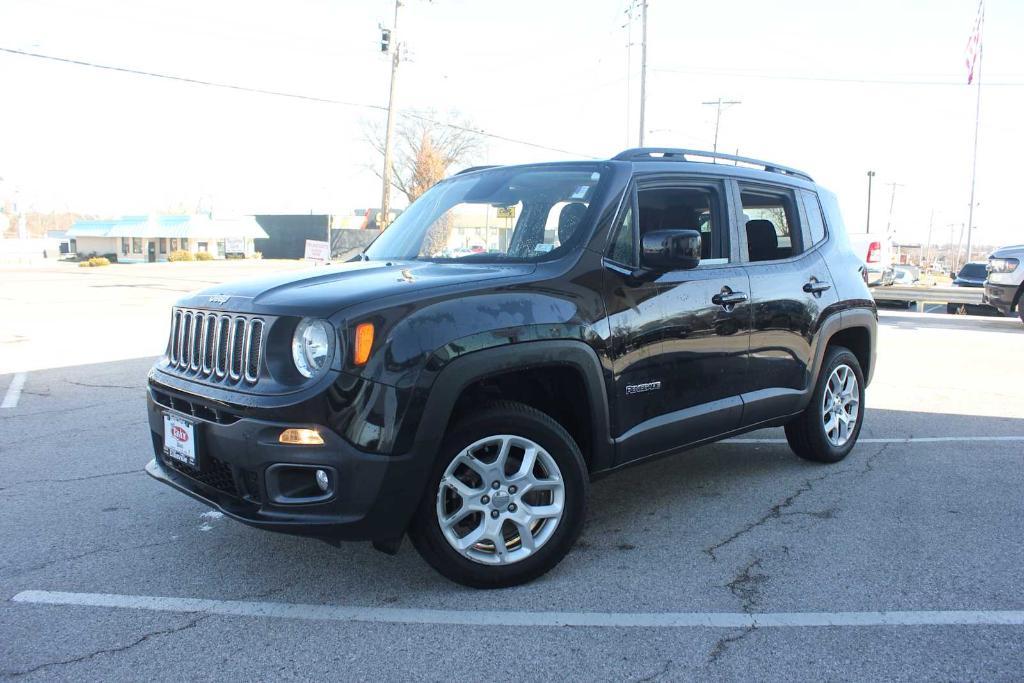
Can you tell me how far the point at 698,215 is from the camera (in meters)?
4.49

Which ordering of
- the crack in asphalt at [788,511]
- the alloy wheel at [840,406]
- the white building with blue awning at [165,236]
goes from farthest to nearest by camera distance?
the white building with blue awning at [165,236] < the alloy wheel at [840,406] < the crack in asphalt at [788,511]

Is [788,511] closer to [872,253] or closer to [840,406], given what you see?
[840,406]

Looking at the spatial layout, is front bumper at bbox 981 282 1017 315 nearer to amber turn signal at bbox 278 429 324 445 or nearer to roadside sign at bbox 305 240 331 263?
roadside sign at bbox 305 240 331 263

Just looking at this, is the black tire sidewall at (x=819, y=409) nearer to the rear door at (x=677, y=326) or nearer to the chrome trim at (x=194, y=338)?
the rear door at (x=677, y=326)

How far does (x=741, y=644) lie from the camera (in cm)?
303

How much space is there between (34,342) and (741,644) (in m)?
11.9

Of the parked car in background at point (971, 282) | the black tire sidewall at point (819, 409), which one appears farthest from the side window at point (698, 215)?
the parked car in background at point (971, 282)

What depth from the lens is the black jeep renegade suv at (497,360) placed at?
10.0ft

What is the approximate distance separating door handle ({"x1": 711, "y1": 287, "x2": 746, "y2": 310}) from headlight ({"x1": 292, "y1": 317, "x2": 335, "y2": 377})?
7.07ft

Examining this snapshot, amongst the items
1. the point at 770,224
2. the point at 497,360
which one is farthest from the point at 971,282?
the point at 497,360

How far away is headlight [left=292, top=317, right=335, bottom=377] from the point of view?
10.0 ft

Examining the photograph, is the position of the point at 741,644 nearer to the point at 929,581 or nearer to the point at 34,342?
the point at 929,581

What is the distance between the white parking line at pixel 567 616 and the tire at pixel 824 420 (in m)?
2.06

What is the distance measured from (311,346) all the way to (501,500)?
1042mm
